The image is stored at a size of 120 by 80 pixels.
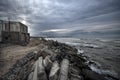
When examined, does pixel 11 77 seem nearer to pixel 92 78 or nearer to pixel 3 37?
pixel 92 78

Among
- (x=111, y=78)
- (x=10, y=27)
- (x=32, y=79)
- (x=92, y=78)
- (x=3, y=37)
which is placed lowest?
(x=111, y=78)

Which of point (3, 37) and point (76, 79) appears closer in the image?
point (76, 79)

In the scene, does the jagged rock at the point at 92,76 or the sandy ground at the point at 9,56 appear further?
the sandy ground at the point at 9,56

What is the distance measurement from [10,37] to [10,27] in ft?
20.9

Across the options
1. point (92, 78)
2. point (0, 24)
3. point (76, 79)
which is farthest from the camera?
point (0, 24)

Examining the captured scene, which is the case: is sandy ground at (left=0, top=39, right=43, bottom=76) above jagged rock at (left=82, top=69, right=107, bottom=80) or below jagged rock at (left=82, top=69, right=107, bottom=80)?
above

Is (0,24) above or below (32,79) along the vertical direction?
above

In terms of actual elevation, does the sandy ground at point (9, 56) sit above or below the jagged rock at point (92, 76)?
above

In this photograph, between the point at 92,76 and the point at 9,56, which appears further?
the point at 9,56

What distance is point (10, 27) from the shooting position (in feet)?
79.8

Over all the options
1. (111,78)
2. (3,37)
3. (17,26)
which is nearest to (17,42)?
(3,37)

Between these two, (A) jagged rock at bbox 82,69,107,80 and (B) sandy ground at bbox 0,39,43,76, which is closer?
(A) jagged rock at bbox 82,69,107,80

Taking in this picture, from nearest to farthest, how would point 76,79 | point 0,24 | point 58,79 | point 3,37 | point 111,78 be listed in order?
point 58,79 → point 76,79 → point 111,78 → point 3,37 → point 0,24

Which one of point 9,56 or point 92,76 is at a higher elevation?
point 9,56
